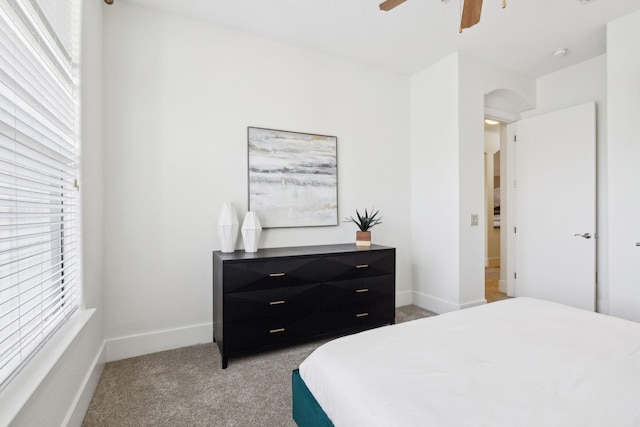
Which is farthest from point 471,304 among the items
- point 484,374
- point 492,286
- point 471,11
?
point 471,11

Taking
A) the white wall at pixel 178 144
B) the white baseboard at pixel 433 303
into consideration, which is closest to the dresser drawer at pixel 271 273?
the white wall at pixel 178 144

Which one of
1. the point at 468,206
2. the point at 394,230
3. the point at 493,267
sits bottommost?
the point at 493,267

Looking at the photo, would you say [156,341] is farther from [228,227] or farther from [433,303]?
[433,303]

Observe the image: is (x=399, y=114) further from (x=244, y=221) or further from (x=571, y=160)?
(x=244, y=221)

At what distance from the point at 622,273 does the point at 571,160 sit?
1.31 metres

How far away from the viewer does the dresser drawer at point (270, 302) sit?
2.26m

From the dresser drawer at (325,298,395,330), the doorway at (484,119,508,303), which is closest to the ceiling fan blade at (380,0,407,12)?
the dresser drawer at (325,298,395,330)

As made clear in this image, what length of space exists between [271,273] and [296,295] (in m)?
0.28

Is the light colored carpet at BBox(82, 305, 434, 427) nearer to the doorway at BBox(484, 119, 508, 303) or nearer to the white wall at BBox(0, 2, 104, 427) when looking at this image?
the white wall at BBox(0, 2, 104, 427)

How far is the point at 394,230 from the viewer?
12.0 ft

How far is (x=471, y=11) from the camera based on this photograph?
68.2 inches

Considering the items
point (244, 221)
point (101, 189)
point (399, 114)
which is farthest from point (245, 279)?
point (399, 114)

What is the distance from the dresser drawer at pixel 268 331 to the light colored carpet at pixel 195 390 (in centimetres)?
14

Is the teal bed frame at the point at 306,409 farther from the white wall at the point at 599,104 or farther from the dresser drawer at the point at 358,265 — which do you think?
the white wall at the point at 599,104
